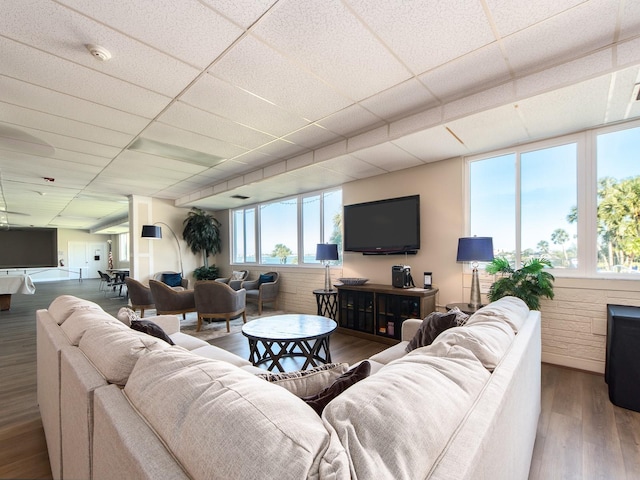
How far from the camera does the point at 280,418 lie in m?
0.65

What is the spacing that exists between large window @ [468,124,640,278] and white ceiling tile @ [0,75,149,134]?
157 inches

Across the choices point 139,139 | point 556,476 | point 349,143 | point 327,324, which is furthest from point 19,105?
point 556,476

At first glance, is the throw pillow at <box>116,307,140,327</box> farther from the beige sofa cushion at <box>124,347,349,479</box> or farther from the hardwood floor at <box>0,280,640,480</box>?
the beige sofa cushion at <box>124,347,349,479</box>

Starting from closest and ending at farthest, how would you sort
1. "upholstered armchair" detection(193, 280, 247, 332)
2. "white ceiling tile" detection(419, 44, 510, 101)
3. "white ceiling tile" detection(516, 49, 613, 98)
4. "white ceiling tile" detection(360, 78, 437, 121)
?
"white ceiling tile" detection(516, 49, 613, 98) → "white ceiling tile" detection(419, 44, 510, 101) → "white ceiling tile" detection(360, 78, 437, 121) → "upholstered armchair" detection(193, 280, 247, 332)

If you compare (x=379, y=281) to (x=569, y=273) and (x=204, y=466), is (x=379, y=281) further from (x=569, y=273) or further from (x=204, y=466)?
(x=204, y=466)

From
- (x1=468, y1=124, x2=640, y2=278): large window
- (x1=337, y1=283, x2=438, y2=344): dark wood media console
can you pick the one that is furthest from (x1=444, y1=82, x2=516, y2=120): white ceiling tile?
(x1=337, y1=283, x2=438, y2=344): dark wood media console

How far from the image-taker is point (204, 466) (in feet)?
1.96

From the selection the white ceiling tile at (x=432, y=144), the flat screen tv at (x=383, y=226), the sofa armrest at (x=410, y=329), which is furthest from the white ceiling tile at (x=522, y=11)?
the flat screen tv at (x=383, y=226)

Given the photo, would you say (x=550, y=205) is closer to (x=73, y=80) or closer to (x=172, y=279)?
(x=73, y=80)

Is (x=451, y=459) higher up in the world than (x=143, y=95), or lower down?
Result: lower down

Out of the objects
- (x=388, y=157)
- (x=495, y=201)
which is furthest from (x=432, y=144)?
(x=495, y=201)

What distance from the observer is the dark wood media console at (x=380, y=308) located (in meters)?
3.71

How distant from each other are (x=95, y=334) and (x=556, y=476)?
8.45 ft

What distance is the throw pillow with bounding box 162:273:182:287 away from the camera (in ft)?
21.6
